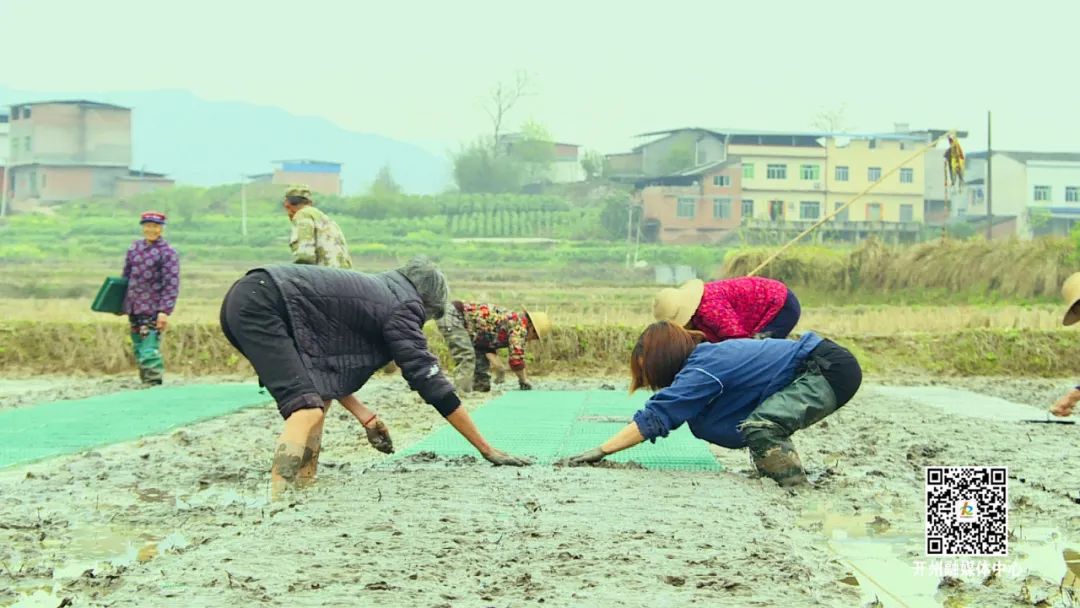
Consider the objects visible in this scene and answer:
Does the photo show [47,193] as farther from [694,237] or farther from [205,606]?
[205,606]

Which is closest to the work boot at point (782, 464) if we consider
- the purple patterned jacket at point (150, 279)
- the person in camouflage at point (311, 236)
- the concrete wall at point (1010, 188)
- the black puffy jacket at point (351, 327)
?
the black puffy jacket at point (351, 327)

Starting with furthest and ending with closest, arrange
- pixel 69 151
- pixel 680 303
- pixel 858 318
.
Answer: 1. pixel 69 151
2. pixel 858 318
3. pixel 680 303

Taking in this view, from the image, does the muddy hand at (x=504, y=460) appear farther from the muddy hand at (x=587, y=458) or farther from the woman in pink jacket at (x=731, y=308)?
the woman in pink jacket at (x=731, y=308)

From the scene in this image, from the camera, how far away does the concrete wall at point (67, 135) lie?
74688 mm

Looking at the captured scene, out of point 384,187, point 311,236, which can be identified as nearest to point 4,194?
point 384,187

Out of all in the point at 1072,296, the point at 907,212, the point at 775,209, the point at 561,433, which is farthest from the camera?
the point at 907,212

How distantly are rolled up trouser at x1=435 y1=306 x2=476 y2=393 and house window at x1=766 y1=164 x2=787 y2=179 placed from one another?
157 ft

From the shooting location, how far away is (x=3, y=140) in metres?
79.8

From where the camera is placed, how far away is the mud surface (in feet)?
12.8

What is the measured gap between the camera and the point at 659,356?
6.22m

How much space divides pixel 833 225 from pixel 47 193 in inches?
1630

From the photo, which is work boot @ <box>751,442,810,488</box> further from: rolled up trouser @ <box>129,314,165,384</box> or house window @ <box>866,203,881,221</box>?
house window @ <box>866,203,881,221</box>

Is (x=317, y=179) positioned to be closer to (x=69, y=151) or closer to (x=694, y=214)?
(x=69, y=151)

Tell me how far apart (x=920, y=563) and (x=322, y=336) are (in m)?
2.72
